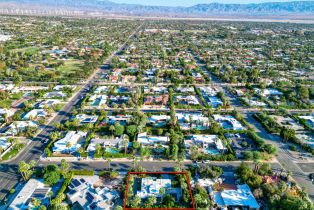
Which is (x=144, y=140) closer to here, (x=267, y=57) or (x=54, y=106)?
(x=54, y=106)

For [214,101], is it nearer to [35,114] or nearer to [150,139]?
[150,139]

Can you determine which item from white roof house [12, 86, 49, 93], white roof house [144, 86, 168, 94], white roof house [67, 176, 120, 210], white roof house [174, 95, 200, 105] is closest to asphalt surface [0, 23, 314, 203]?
white roof house [67, 176, 120, 210]

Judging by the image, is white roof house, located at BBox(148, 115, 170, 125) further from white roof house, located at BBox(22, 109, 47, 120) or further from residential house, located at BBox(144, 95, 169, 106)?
white roof house, located at BBox(22, 109, 47, 120)

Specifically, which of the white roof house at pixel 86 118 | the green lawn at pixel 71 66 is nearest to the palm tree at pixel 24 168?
the white roof house at pixel 86 118

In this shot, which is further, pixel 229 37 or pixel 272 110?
pixel 229 37

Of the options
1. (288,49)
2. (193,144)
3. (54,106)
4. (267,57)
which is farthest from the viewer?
(288,49)

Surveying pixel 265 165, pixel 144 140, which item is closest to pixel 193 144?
pixel 144 140
